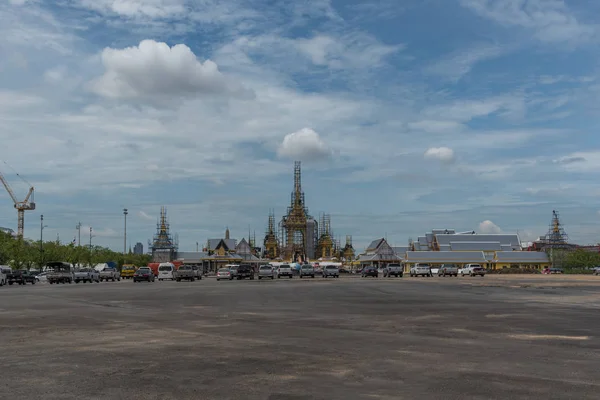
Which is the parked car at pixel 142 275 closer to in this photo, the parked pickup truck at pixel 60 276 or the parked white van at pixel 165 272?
the parked pickup truck at pixel 60 276

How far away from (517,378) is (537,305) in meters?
16.8

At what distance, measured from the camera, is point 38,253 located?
392 ft

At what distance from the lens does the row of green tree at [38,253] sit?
4095 inches

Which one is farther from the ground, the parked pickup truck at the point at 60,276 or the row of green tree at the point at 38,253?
the row of green tree at the point at 38,253

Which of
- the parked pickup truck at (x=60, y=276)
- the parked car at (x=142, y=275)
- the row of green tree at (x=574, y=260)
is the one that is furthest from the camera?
the row of green tree at (x=574, y=260)

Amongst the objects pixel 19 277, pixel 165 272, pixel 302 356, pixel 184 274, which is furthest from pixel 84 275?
pixel 302 356

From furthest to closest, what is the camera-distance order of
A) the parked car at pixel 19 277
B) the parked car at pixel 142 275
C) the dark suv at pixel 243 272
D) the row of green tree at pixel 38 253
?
Answer: the row of green tree at pixel 38 253, the dark suv at pixel 243 272, the parked car at pixel 142 275, the parked car at pixel 19 277

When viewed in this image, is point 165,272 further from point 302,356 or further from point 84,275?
point 302,356

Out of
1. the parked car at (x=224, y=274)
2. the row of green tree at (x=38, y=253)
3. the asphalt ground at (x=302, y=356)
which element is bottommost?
the asphalt ground at (x=302, y=356)

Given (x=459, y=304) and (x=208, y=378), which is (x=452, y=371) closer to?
(x=208, y=378)

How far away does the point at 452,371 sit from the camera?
9.87 meters

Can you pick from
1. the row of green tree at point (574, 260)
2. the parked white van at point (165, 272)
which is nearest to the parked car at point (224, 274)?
the parked white van at point (165, 272)

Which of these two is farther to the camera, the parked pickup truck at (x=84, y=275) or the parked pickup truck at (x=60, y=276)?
the parked pickup truck at (x=84, y=275)

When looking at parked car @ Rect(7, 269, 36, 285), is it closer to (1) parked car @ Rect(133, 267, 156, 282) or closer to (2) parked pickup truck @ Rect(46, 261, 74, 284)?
(2) parked pickup truck @ Rect(46, 261, 74, 284)
